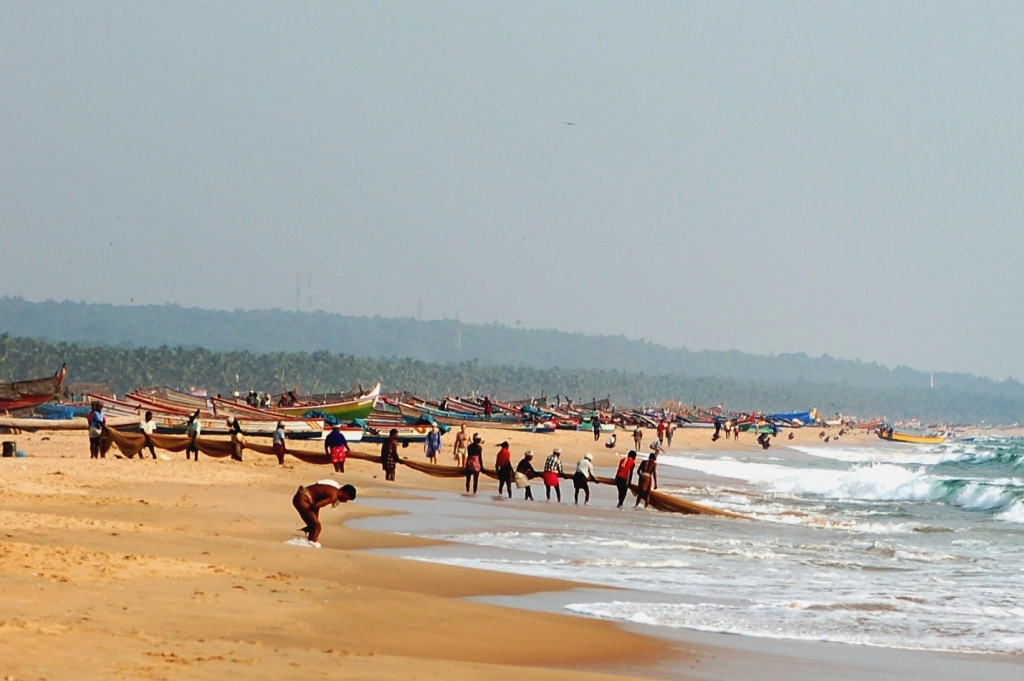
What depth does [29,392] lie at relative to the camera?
50.9 m

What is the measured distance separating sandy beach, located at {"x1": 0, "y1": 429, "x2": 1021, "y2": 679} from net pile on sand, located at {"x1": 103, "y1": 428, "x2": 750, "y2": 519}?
10.8 meters

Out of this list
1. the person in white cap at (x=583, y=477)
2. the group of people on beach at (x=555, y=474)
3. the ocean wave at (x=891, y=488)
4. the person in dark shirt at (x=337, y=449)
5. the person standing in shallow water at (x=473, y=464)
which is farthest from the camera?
the ocean wave at (x=891, y=488)

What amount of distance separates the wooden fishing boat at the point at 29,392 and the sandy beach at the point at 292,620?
1239 inches

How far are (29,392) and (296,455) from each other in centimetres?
2158

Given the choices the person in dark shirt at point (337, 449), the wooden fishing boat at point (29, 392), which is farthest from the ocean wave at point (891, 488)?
the wooden fishing boat at point (29, 392)

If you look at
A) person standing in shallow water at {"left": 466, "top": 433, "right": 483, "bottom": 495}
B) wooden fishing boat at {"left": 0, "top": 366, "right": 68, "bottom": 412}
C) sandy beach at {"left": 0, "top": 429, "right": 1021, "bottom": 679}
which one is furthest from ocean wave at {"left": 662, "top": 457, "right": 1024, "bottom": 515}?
sandy beach at {"left": 0, "top": 429, "right": 1021, "bottom": 679}

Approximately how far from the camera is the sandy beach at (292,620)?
8.94 meters

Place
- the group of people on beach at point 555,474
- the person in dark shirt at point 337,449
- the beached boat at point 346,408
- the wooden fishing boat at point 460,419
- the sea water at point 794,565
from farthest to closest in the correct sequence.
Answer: the wooden fishing boat at point 460,419, the beached boat at point 346,408, the person in dark shirt at point 337,449, the group of people on beach at point 555,474, the sea water at point 794,565

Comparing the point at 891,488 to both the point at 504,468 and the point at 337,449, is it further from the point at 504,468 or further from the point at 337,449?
the point at 337,449

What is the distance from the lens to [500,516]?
24797 mm

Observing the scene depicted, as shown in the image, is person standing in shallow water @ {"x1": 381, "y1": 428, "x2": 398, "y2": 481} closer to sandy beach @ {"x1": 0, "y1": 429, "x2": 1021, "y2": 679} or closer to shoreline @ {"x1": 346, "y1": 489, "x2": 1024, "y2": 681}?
sandy beach @ {"x1": 0, "y1": 429, "x2": 1021, "y2": 679}

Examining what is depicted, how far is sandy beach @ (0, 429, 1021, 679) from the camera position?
8.94 meters

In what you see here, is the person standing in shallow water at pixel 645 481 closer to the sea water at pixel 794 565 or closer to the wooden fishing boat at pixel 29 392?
the sea water at pixel 794 565

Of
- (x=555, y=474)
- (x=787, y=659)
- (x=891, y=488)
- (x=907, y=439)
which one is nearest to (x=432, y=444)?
(x=555, y=474)
